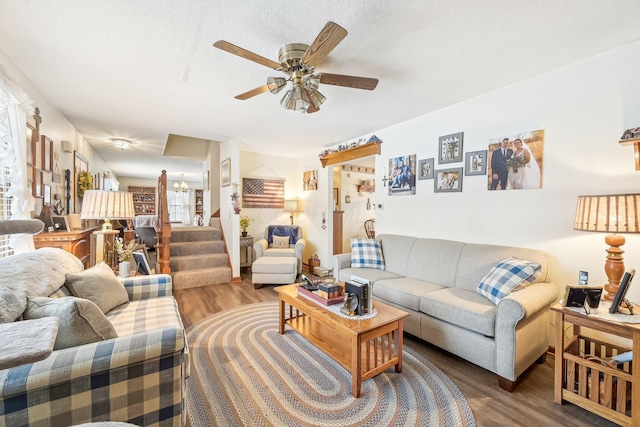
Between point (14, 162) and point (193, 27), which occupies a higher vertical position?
point (193, 27)

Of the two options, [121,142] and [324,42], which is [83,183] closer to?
[121,142]

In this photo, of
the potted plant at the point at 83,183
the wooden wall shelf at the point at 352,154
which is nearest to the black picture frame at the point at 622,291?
the wooden wall shelf at the point at 352,154

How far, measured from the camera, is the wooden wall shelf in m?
4.01

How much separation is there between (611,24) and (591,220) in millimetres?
1249

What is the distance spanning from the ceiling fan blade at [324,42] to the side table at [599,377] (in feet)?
7.09

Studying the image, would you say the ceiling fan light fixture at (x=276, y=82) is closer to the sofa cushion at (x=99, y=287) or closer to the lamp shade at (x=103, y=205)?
the lamp shade at (x=103, y=205)

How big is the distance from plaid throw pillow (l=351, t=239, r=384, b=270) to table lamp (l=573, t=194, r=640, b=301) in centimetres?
186

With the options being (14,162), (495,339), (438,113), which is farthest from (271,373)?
(438,113)

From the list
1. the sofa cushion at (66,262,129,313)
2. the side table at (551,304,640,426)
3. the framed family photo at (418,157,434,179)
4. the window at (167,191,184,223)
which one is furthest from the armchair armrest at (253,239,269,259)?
the window at (167,191,184,223)

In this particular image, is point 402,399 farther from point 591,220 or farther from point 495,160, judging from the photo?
point 495,160

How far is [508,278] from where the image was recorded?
2104 millimetres

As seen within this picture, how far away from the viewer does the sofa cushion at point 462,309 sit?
6.37ft

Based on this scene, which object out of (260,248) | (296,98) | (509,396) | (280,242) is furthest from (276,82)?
(280,242)

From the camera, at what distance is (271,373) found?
78.4 inches
